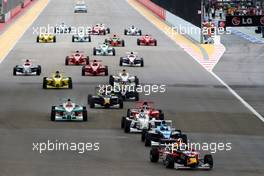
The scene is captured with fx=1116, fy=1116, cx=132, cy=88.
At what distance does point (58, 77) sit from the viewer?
52875 mm

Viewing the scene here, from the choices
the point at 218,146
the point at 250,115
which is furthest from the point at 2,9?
the point at 218,146

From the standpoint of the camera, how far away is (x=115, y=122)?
41.6 meters

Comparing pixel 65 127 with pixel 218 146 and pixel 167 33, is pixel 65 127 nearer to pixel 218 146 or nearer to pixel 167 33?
pixel 218 146

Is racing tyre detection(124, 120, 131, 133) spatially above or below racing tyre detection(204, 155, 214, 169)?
below

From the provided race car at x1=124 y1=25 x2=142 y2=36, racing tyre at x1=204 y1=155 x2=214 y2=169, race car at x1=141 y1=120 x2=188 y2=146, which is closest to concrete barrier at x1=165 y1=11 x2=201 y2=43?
race car at x1=124 y1=25 x2=142 y2=36

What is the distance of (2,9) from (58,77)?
49019 mm

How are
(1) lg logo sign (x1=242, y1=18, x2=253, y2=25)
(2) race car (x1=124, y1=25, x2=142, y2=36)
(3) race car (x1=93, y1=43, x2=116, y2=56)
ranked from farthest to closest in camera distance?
1. (2) race car (x1=124, y1=25, x2=142, y2=36)
2. (3) race car (x1=93, y1=43, x2=116, y2=56)
3. (1) lg logo sign (x1=242, y1=18, x2=253, y2=25)

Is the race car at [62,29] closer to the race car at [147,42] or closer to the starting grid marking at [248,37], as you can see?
the race car at [147,42]

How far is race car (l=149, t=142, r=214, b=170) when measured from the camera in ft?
101

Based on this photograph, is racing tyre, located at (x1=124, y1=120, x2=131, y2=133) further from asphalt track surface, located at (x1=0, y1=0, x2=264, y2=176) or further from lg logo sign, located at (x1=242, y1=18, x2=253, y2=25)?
lg logo sign, located at (x1=242, y1=18, x2=253, y2=25)

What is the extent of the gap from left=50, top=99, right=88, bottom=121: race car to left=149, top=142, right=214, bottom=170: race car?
390 inches

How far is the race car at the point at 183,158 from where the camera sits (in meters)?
30.9

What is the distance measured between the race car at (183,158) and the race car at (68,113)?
9908mm

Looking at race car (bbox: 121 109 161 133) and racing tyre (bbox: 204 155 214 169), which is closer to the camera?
racing tyre (bbox: 204 155 214 169)
